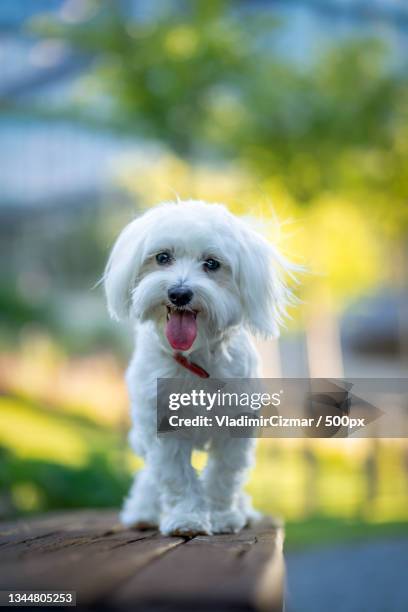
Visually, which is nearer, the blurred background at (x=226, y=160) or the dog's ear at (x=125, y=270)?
the dog's ear at (x=125, y=270)

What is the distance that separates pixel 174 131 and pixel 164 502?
8269 millimetres

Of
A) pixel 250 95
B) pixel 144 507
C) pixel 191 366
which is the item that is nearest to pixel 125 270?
pixel 191 366

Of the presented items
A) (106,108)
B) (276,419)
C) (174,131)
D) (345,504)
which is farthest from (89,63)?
(276,419)

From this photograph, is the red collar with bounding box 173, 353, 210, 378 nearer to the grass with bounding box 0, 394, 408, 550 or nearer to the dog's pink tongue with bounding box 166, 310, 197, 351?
the dog's pink tongue with bounding box 166, 310, 197, 351

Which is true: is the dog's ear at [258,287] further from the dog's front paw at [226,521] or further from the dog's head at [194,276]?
the dog's front paw at [226,521]

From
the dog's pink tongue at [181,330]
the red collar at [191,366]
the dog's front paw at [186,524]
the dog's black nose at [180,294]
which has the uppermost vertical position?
the dog's black nose at [180,294]

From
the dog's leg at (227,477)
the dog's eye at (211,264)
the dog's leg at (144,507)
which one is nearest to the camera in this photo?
the dog's eye at (211,264)

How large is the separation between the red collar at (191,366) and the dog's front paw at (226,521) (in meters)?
0.58

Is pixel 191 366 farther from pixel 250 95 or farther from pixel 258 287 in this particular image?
pixel 250 95

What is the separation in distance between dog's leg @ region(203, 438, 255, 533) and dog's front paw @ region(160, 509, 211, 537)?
0.14 m

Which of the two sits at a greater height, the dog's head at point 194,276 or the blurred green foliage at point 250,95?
the blurred green foliage at point 250,95

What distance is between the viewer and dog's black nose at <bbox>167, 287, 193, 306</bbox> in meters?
2.72

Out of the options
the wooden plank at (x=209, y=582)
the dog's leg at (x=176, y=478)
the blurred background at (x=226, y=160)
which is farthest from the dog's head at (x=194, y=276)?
the blurred background at (x=226, y=160)

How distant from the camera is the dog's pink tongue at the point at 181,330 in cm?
278
